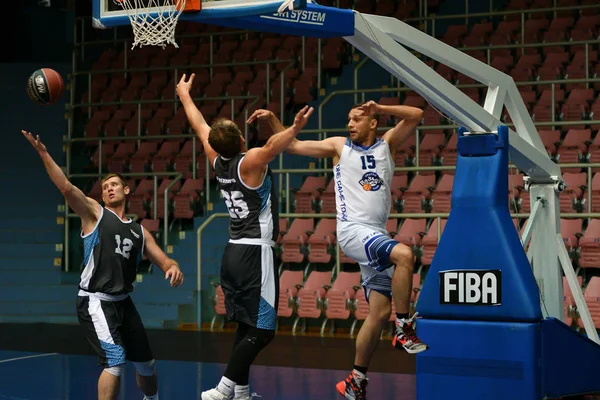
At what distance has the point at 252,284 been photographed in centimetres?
704

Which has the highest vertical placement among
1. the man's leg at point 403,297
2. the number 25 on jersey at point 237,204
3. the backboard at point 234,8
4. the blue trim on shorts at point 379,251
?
the backboard at point 234,8

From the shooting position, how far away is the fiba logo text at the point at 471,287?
21.7 feet

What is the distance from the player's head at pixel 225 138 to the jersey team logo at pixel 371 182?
102cm

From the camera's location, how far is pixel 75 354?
11.3m

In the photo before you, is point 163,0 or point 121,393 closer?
point 163,0

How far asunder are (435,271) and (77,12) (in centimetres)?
1513

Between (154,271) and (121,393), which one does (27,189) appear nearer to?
(154,271)

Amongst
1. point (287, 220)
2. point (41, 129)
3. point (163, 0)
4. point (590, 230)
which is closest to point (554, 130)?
point (590, 230)

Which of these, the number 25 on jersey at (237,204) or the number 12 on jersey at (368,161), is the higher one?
the number 12 on jersey at (368,161)

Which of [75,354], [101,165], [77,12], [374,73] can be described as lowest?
[75,354]

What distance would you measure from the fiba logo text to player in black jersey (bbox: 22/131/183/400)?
1873 mm

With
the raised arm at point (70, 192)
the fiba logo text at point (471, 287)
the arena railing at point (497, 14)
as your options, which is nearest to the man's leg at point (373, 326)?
the fiba logo text at point (471, 287)

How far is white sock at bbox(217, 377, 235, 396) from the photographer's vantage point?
684 centimetres

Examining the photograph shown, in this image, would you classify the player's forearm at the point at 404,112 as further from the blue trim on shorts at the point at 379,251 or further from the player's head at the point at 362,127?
the blue trim on shorts at the point at 379,251
